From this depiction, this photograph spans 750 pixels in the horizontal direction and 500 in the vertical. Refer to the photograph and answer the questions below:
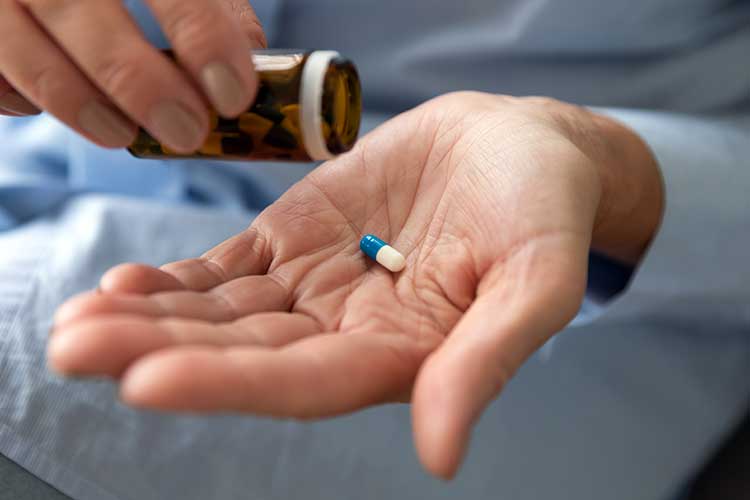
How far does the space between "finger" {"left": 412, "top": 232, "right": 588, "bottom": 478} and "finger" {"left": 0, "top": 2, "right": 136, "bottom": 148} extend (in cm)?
35

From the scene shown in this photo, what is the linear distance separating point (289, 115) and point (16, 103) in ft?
1.13

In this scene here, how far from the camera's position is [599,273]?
111 cm

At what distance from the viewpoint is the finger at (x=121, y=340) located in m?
0.49

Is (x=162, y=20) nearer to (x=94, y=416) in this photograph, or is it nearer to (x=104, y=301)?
(x=104, y=301)

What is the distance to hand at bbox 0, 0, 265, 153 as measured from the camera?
602 millimetres

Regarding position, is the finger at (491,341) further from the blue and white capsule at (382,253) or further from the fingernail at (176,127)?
the fingernail at (176,127)

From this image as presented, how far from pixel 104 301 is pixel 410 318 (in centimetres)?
25

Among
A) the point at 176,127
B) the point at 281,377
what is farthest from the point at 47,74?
the point at 281,377

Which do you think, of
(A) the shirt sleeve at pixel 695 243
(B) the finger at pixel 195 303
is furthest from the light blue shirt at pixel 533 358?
(B) the finger at pixel 195 303

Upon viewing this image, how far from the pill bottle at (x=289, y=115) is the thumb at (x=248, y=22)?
6.0 inches

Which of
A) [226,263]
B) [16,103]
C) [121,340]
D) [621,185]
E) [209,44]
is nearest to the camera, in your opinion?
[121,340]

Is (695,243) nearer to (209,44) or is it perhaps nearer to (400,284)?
(400,284)

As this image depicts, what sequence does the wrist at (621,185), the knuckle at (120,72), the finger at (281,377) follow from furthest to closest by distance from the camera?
1. the wrist at (621,185)
2. the knuckle at (120,72)
3. the finger at (281,377)

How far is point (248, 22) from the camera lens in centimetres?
87
